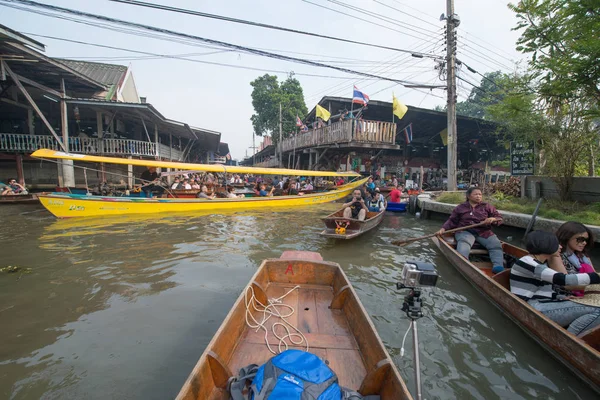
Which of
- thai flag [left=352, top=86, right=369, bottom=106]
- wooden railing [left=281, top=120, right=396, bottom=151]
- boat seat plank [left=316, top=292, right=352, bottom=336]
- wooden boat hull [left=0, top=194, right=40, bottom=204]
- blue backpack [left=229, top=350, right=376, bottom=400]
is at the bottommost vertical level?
boat seat plank [left=316, top=292, right=352, bottom=336]

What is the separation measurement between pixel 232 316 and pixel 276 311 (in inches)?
36.1

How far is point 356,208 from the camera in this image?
8.51 m

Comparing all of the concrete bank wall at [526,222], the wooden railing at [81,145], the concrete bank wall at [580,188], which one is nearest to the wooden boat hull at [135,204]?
the wooden railing at [81,145]

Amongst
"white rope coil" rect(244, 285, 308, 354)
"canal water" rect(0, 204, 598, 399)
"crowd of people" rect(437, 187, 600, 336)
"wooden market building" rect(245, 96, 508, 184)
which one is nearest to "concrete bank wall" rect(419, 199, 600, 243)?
"canal water" rect(0, 204, 598, 399)

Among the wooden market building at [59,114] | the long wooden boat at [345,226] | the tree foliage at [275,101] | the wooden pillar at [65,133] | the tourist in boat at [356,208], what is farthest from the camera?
the tree foliage at [275,101]

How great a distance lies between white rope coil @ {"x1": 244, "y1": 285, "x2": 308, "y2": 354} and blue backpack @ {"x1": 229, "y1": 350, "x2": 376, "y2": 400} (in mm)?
649

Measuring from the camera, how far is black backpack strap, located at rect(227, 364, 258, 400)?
1967 mm

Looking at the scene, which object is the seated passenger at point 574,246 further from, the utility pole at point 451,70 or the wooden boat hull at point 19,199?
the wooden boat hull at point 19,199

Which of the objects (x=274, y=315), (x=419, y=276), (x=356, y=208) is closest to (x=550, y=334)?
(x=419, y=276)

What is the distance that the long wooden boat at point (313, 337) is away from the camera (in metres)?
2.03

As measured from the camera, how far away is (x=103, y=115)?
16.3 m

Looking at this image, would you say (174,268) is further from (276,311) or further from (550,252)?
(550,252)

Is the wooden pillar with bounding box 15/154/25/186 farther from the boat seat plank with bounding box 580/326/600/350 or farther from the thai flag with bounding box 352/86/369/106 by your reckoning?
the boat seat plank with bounding box 580/326/600/350

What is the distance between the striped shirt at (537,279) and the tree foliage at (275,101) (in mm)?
27534
